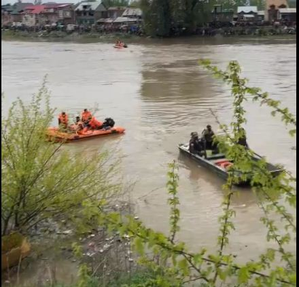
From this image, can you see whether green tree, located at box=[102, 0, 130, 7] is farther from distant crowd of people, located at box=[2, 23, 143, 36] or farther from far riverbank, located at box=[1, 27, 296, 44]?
far riverbank, located at box=[1, 27, 296, 44]

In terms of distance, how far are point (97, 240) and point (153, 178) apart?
444 centimetres

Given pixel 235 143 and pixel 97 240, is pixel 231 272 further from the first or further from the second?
pixel 97 240

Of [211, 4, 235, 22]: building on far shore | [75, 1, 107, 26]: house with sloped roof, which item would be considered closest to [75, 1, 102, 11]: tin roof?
[75, 1, 107, 26]: house with sloped roof

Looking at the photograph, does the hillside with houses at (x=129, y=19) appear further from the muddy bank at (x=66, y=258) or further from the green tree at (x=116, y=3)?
the muddy bank at (x=66, y=258)

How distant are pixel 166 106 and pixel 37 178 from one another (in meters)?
15.5

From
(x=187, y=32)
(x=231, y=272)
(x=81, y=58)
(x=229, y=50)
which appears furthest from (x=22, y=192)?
(x=187, y=32)

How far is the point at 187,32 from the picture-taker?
2527 inches

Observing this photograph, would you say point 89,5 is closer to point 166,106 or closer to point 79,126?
point 166,106

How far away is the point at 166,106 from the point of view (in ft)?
75.0

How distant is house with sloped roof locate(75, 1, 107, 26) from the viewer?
291 feet

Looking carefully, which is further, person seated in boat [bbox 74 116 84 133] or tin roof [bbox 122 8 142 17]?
tin roof [bbox 122 8 142 17]

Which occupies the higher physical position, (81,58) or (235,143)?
(235,143)

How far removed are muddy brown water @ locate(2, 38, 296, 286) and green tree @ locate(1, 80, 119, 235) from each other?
36.8 inches

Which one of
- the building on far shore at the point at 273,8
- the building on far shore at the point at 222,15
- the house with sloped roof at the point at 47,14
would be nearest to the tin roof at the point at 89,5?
the house with sloped roof at the point at 47,14
